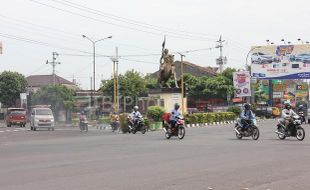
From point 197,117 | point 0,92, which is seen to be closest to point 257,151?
point 197,117

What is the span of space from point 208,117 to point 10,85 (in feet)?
163

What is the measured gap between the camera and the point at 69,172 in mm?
12453

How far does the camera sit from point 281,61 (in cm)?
6569

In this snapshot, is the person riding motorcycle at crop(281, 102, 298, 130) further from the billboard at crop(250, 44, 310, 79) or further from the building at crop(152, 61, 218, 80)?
the building at crop(152, 61, 218, 80)

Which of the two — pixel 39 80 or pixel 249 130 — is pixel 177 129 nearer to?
pixel 249 130

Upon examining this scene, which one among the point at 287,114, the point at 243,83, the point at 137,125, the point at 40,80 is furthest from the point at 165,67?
the point at 40,80

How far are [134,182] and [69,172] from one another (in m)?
2.41

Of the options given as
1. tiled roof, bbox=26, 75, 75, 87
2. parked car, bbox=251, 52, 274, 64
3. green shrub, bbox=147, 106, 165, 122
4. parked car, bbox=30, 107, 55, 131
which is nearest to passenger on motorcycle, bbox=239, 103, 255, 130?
green shrub, bbox=147, 106, 165, 122

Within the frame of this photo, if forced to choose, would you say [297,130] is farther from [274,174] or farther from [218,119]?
[218,119]

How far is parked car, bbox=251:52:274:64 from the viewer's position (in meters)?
66.4

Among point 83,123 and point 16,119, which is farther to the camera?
point 16,119

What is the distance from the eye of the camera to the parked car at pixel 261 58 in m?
66.4

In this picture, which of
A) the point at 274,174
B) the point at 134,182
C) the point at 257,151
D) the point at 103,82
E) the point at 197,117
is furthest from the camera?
the point at 103,82

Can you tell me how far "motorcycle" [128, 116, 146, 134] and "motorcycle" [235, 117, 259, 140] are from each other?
9301 mm
